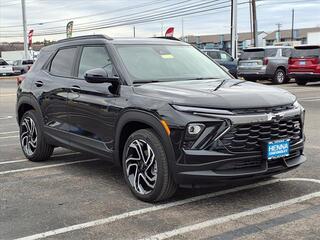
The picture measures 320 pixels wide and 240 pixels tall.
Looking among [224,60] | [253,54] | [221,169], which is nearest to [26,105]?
[221,169]

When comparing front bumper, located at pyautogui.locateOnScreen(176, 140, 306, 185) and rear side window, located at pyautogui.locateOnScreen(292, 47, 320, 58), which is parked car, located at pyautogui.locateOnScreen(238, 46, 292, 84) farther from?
front bumper, located at pyautogui.locateOnScreen(176, 140, 306, 185)

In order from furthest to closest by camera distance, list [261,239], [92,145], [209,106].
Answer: [92,145] < [209,106] < [261,239]

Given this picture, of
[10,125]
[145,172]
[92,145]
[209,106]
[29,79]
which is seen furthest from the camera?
[10,125]

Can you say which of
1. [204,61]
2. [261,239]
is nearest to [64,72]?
[204,61]

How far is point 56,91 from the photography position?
21.5ft

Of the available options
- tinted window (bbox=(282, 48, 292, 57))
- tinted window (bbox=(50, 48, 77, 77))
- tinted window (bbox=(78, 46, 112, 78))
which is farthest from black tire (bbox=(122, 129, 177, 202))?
tinted window (bbox=(282, 48, 292, 57))

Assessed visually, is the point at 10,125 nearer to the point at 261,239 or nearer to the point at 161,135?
the point at 161,135

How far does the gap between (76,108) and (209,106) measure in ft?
6.79

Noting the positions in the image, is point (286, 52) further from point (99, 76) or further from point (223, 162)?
point (223, 162)

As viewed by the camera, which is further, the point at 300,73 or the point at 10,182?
the point at 300,73

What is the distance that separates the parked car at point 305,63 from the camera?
21125 mm

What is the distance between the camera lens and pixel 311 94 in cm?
Result: 1792

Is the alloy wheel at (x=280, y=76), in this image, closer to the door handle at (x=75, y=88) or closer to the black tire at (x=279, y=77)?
the black tire at (x=279, y=77)

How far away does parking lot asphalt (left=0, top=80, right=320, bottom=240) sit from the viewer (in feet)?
14.1
